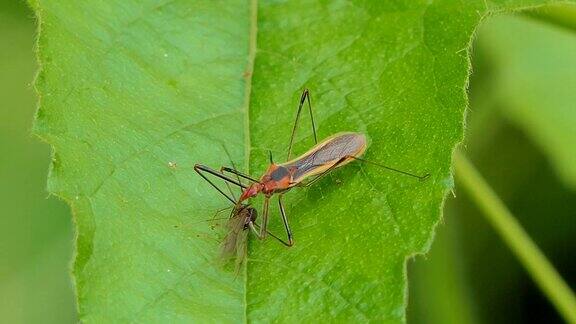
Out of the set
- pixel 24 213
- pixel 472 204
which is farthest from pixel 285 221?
pixel 24 213

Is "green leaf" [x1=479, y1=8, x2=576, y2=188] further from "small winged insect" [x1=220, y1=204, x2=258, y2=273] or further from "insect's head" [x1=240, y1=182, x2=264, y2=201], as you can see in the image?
"small winged insect" [x1=220, y1=204, x2=258, y2=273]

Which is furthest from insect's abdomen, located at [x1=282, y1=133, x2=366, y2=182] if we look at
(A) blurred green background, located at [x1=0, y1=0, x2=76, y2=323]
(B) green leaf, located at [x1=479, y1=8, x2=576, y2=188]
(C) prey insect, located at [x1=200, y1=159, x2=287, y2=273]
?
(B) green leaf, located at [x1=479, y1=8, x2=576, y2=188]

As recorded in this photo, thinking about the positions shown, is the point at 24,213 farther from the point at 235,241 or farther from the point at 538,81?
the point at 538,81

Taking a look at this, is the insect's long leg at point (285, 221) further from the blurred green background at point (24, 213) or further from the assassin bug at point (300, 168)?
the blurred green background at point (24, 213)

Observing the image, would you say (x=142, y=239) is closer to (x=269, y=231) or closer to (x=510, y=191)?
(x=269, y=231)

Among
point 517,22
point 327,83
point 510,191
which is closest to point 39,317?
point 327,83

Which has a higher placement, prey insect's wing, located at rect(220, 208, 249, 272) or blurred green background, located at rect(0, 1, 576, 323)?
prey insect's wing, located at rect(220, 208, 249, 272)

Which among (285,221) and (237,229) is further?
(285,221)
